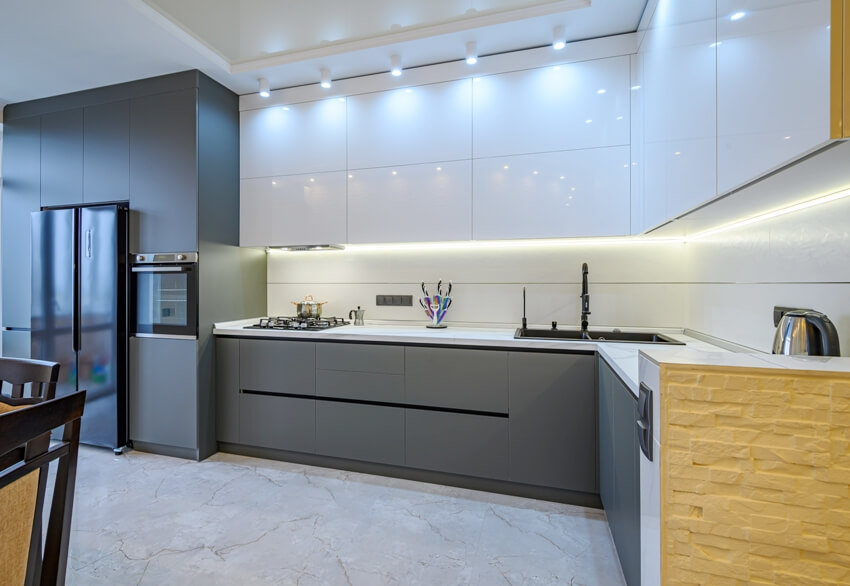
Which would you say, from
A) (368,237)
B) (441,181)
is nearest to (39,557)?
(368,237)

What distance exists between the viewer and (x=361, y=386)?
248 centimetres

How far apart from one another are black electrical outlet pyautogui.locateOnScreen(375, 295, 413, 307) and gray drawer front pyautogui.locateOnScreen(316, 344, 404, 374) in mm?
587

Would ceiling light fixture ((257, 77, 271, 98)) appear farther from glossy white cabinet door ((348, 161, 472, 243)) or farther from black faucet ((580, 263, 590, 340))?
black faucet ((580, 263, 590, 340))

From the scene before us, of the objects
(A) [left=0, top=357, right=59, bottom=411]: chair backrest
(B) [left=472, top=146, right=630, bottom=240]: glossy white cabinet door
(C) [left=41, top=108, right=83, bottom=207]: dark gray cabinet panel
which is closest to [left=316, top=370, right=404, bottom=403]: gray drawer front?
(B) [left=472, top=146, right=630, bottom=240]: glossy white cabinet door

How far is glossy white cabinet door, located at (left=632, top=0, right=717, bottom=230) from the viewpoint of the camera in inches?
47.9

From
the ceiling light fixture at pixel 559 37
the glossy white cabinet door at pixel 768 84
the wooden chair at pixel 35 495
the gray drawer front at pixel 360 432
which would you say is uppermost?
the ceiling light fixture at pixel 559 37

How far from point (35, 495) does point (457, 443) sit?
6.00 ft

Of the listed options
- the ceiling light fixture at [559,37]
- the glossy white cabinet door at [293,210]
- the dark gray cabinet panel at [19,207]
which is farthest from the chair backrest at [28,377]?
the ceiling light fixture at [559,37]

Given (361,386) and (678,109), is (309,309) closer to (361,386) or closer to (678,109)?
(361,386)

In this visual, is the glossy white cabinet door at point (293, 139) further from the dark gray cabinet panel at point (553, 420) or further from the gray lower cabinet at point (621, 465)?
the gray lower cabinet at point (621, 465)

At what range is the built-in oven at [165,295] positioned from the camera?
265cm

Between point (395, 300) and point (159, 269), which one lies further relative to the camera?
point (395, 300)

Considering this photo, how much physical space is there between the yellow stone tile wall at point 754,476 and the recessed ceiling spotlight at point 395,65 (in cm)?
246

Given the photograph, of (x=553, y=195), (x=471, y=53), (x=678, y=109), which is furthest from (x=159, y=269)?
(x=678, y=109)
